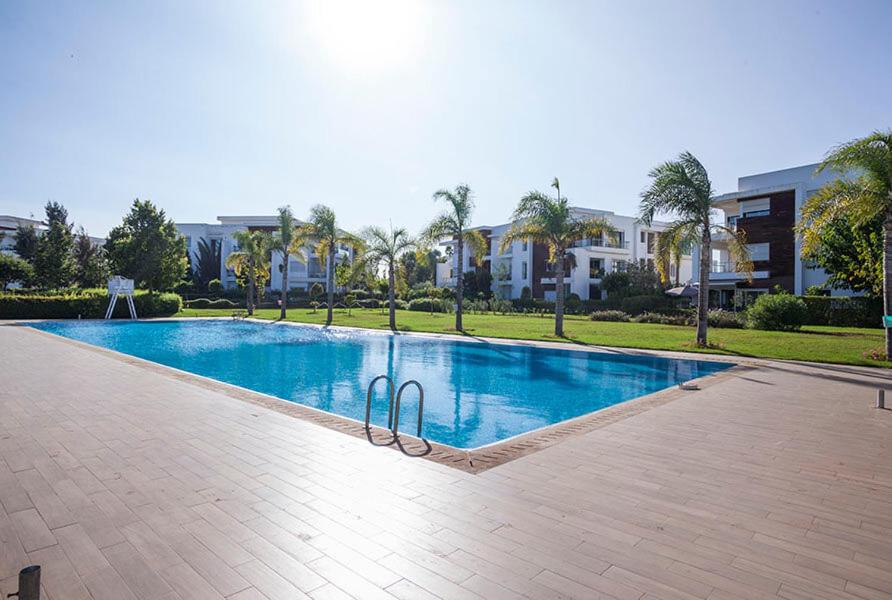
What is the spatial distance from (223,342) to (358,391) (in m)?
11.7

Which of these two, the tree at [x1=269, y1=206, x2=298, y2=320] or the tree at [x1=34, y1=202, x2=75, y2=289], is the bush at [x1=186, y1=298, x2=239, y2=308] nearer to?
the tree at [x1=34, y1=202, x2=75, y2=289]

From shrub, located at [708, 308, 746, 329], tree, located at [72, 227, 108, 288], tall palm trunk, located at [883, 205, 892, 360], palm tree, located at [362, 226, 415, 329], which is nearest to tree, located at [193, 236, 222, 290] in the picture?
Answer: tree, located at [72, 227, 108, 288]

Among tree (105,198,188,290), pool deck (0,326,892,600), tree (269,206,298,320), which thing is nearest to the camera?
pool deck (0,326,892,600)

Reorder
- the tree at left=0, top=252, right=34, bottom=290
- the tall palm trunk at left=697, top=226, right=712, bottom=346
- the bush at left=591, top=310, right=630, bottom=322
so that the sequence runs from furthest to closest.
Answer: the tree at left=0, top=252, right=34, bottom=290
the bush at left=591, top=310, right=630, bottom=322
the tall palm trunk at left=697, top=226, right=712, bottom=346

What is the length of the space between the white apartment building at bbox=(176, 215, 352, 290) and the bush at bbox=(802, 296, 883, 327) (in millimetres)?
45249

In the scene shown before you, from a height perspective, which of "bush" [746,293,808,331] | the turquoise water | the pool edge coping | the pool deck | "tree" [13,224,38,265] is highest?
"tree" [13,224,38,265]

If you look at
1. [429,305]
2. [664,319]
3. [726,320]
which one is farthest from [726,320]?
[429,305]

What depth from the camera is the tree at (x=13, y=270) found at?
40594 mm

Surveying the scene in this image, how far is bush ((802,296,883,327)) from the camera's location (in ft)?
78.1

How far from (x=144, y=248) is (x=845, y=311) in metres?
41.5

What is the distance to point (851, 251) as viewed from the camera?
893 inches

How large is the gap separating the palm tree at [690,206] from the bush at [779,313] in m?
6.42

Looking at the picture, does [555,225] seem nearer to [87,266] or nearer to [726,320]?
[726,320]

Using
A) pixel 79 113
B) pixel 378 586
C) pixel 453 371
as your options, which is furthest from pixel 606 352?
pixel 79 113
